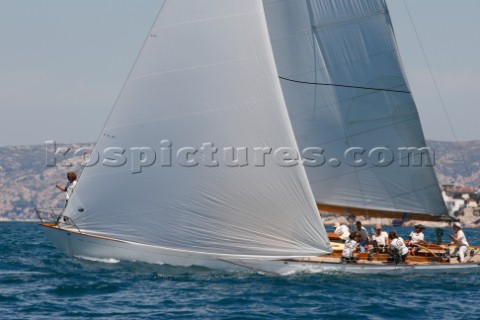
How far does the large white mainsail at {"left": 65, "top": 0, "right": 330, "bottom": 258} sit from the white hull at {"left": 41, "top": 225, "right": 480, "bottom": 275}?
26 cm

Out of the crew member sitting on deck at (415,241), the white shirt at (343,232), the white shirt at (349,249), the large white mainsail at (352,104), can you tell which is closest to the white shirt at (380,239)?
the crew member sitting on deck at (415,241)

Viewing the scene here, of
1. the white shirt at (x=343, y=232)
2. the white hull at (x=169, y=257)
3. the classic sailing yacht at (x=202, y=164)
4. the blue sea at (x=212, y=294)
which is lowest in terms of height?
the blue sea at (x=212, y=294)

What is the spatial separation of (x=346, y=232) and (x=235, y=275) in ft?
20.4

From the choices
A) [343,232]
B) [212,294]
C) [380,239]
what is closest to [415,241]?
[380,239]

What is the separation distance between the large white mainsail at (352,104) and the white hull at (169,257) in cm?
338

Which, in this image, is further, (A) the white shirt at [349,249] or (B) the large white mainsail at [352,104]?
(B) the large white mainsail at [352,104]

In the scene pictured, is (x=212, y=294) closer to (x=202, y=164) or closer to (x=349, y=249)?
(x=202, y=164)

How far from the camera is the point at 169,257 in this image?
2539 centimetres

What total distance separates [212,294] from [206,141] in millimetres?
4569

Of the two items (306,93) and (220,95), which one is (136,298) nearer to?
(220,95)

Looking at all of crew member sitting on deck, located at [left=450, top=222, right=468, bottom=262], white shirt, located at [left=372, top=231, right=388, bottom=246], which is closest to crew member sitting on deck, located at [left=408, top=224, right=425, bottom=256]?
white shirt, located at [left=372, top=231, right=388, bottom=246]

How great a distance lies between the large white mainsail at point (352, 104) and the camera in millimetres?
28672

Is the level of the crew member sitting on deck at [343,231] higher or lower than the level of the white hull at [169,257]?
higher

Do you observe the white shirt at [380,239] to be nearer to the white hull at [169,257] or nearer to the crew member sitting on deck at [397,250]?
the crew member sitting on deck at [397,250]
